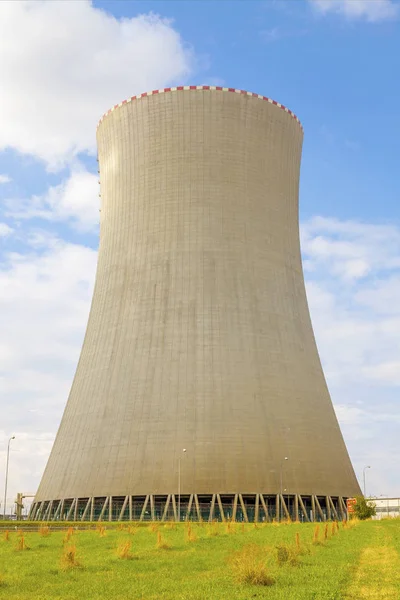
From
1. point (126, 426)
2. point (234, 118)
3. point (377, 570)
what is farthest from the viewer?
point (234, 118)

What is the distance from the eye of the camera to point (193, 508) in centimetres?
3077

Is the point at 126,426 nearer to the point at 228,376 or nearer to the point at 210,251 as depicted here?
the point at 228,376

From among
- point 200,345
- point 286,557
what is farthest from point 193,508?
point 286,557

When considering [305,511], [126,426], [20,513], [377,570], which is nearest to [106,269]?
[126,426]

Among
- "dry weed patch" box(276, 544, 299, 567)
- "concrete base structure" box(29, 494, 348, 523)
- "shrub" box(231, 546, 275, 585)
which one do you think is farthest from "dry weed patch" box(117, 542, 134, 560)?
"concrete base structure" box(29, 494, 348, 523)

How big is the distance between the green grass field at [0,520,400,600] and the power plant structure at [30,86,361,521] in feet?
47.8

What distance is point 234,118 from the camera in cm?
3331

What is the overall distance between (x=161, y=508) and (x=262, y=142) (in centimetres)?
1590

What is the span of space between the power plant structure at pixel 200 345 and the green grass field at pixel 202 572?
14.6 meters

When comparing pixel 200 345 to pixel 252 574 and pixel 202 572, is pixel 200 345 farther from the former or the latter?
pixel 252 574

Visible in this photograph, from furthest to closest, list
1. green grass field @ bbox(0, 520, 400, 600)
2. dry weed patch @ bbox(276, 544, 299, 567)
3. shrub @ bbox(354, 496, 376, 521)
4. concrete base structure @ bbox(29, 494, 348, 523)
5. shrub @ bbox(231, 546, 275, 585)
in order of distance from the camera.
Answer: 1. shrub @ bbox(354, 496, 376, 521)
2. concrete base structure @ bbox(29, 494, 348, 523)
3. dry weed patch @ bbox(276, 544, 299, 567)
4. shrub @ bbox(231, 546, 275, 585)
5. green grass field @ bbox(0, 520, 400, 600)

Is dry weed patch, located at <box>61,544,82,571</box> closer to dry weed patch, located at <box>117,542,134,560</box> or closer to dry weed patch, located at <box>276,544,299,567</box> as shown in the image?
dry weed patch, located at <box>117,542,134,560</box>

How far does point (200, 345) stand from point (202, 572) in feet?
67.4

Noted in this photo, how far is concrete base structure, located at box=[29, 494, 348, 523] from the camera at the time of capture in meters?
30.5
